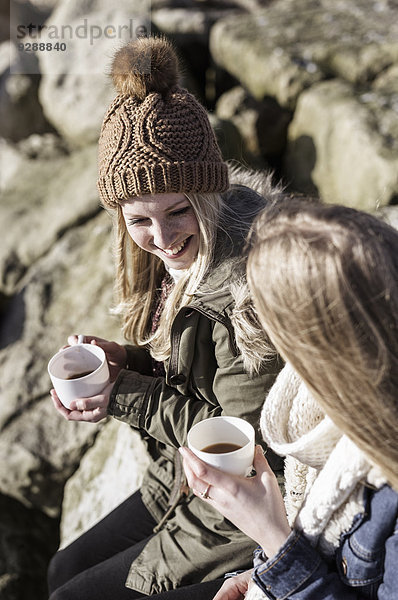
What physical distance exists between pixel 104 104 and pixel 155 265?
139 inches

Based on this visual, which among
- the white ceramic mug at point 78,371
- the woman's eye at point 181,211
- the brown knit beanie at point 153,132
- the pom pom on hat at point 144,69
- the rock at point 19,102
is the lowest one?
the rock at point 19,102

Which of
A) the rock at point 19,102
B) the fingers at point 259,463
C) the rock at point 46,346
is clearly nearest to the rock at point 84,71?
the rock at point 19,102

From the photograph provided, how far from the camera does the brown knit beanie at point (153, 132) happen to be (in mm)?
2205

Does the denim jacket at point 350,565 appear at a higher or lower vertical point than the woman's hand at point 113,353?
higher

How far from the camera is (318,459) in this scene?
5.35ft

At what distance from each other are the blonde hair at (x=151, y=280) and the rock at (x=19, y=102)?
13.7 ft

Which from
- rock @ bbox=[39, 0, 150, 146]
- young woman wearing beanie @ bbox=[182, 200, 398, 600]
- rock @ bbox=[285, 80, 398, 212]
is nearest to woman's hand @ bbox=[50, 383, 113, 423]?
young woman wearing beanie @ bbox=[182, 200, 398, 600]

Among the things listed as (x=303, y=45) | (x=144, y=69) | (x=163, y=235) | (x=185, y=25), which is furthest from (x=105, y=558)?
(x=185, y=25)

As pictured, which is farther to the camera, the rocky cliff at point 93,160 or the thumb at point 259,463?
the rocky cliff at point 93,160

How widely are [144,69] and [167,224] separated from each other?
59cm

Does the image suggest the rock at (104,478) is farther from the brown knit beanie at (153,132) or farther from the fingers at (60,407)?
the brown knit beanie at (153,132)

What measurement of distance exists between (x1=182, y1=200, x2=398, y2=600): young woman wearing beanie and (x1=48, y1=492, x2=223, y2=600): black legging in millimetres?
951

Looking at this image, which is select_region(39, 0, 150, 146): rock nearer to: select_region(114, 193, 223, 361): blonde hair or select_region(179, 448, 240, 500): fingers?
select_region(114, 193, 223, 361): blonde hair

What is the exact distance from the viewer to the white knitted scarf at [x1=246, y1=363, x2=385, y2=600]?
151 cm
